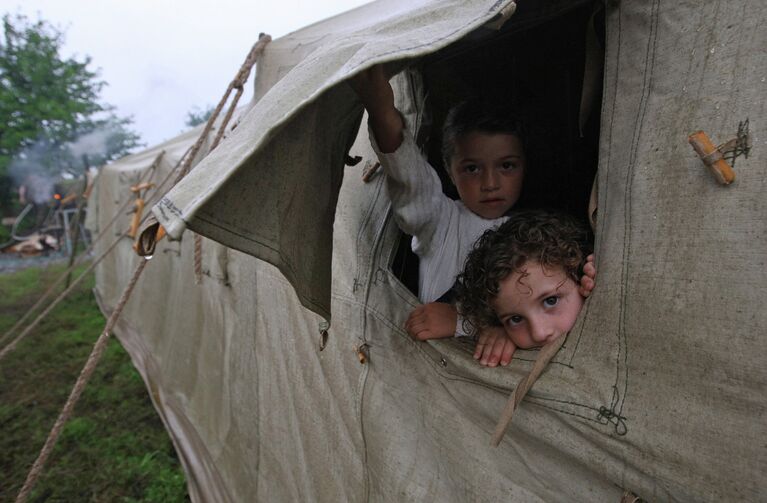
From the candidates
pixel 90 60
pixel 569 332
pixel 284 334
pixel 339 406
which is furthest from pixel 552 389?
pixel 90 60

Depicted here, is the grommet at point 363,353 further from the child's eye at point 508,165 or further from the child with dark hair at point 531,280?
the child's eye at point 508,165

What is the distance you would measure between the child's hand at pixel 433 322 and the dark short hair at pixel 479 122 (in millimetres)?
450

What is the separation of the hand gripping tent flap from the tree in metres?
19.4

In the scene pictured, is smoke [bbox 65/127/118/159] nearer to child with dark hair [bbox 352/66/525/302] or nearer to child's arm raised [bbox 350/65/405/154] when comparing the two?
child with dark hair [bbox 352/66/525/302]

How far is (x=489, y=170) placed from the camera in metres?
1.24

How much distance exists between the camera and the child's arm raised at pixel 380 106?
802 mm

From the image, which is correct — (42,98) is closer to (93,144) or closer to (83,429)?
(93,144)

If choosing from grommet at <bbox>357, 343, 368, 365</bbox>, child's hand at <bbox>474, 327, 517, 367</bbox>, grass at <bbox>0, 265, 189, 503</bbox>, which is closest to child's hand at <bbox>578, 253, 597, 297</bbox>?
child's hand at <bbox>474, 327, 517, 367</bbox>

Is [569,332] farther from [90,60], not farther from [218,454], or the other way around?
[90,60]

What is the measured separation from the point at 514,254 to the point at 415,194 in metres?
0.27

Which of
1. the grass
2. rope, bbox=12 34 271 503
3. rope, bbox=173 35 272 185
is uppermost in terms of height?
rope, bbox=173 35 272 185

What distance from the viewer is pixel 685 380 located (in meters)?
0.68

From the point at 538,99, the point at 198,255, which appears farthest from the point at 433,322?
the point at 198,255

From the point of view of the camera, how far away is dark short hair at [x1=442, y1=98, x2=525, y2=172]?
4.07ft
